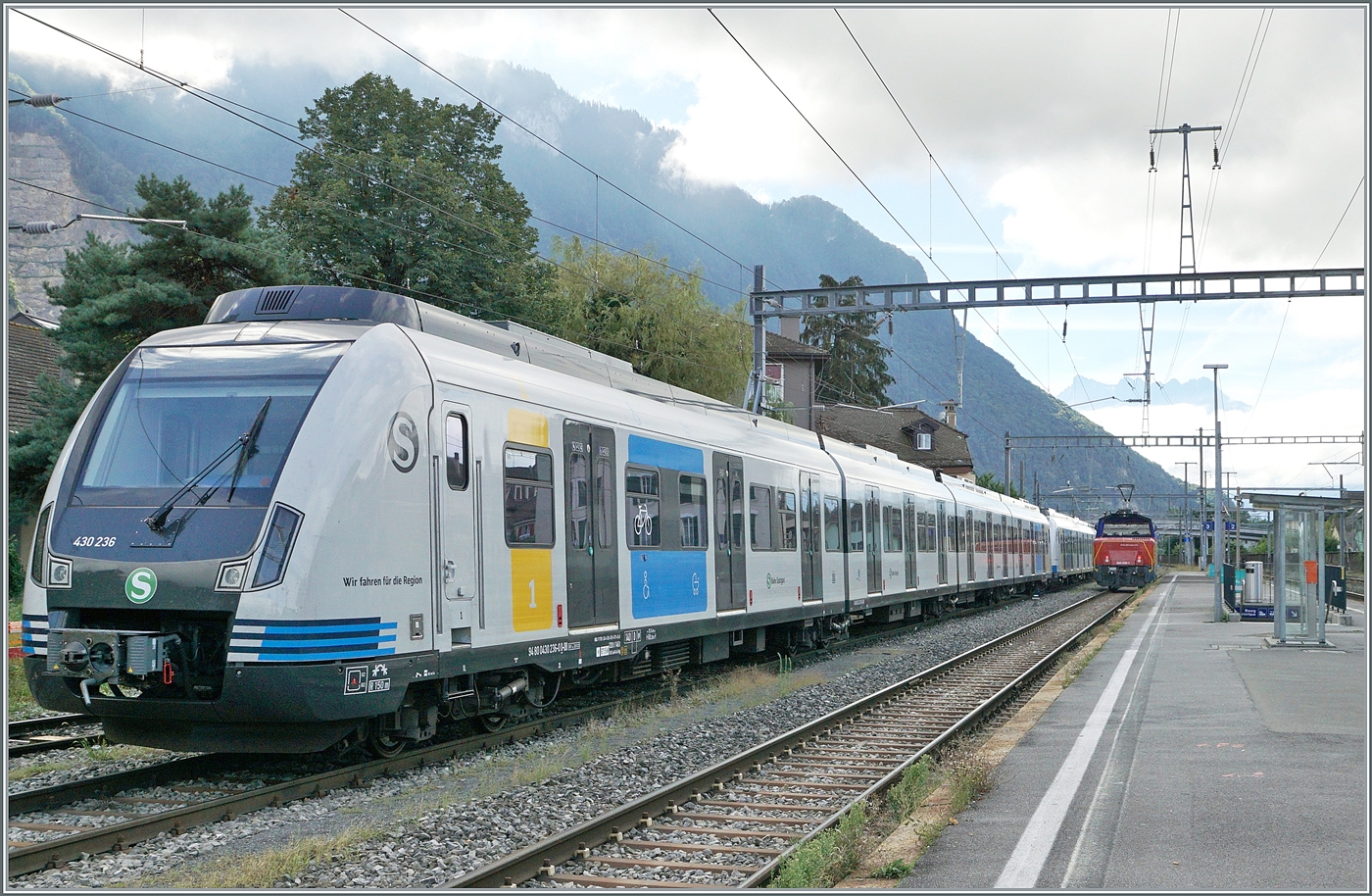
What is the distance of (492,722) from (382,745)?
70.8 inches

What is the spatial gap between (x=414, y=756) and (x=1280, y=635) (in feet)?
50.0

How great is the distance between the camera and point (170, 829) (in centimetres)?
744

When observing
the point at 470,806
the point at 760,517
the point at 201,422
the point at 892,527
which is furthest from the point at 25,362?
the point at 470,806

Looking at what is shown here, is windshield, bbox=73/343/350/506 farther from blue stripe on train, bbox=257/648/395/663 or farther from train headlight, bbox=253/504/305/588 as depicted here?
blue stripe on train, bbox=257/648/395/663

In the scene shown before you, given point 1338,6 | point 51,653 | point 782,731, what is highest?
point 1338,6

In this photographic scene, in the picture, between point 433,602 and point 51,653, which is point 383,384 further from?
point 51,653

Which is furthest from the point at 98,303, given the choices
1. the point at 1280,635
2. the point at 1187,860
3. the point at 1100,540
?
the point at 1100,540

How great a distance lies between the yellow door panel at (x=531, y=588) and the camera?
34.1 ft

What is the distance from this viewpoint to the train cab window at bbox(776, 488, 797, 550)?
17.6m

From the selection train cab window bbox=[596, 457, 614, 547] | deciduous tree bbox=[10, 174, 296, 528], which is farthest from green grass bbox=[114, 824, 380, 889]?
deciduous tree bbox=[10, 174, 296, 528]

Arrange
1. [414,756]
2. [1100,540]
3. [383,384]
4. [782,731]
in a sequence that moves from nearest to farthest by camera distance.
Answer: [383,384] < [414,756] < [782,731] < [1100,540]

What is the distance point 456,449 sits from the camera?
31.9 feet

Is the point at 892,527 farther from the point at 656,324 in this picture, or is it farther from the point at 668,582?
the point at 656,324

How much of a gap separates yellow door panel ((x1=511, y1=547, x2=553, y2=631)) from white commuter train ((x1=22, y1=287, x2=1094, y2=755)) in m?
0.02
